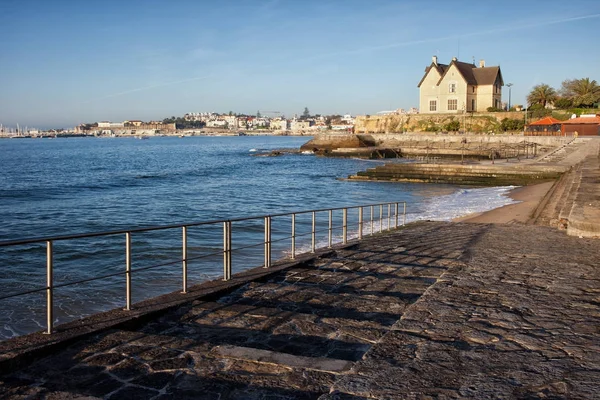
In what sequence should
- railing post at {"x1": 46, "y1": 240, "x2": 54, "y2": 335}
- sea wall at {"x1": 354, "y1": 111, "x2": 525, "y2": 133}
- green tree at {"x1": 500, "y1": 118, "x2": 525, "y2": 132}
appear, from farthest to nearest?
1. sea wall at {"x1": 354, "y1": 111, "x2": 525, "y2": 133}
2. green tree at {"x1": 500, "y1": 118, "x2": 525, "y2": 132}
3. railing post at {"x1": 46, "y1": 240, "x2": 54, "y2": 335}

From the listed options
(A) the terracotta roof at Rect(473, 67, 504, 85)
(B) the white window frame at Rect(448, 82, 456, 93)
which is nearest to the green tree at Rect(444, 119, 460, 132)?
(B) the white window frame at Rect(448, 82, 456, 93)

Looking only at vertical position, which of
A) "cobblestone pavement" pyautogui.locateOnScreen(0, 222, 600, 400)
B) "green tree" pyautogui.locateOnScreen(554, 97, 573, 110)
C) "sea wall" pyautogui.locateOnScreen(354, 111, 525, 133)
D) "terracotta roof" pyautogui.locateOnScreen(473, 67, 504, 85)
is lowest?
"cobblestone pavement" pyautogui.locateOnScreen(0, 222, 600, 400)

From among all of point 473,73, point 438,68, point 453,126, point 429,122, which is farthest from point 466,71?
point 453,126

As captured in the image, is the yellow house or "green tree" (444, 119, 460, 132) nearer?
"green tree" (444, 119, 460, 132)

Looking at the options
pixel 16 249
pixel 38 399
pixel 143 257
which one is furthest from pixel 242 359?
pixel 16 249

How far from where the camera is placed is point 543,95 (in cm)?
8081

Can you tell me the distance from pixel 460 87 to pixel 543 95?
12.4 metres

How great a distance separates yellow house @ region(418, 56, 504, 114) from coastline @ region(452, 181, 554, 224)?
181ft

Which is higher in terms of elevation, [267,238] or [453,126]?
[453,126]

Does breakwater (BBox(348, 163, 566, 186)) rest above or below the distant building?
below

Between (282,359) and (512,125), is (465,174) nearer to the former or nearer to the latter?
(282,359)

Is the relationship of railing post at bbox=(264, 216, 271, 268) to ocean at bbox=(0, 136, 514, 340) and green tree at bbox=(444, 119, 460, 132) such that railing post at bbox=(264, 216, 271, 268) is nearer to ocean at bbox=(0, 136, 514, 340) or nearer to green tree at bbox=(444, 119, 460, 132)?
ocean at bbox=(0, 136, 514, 340)

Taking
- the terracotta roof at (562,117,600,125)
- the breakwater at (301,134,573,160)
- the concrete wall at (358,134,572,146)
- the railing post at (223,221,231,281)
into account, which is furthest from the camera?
the terracotta roof at (562,117,600,125)

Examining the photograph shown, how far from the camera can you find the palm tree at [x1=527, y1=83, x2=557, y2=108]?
81.1m
